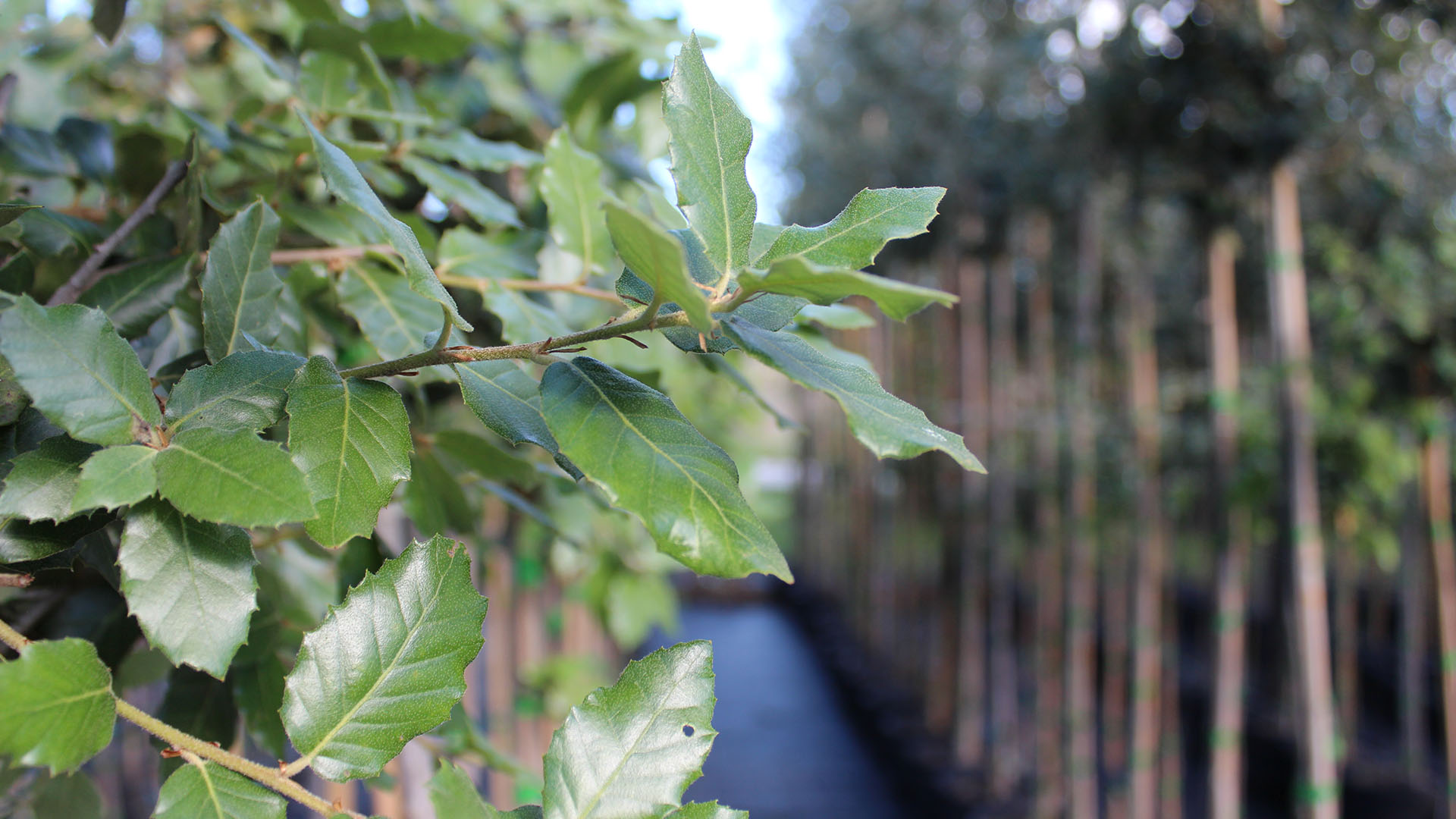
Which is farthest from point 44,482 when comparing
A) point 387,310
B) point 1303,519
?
point 1303,519

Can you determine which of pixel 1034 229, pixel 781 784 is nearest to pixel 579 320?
pixel 1034 229

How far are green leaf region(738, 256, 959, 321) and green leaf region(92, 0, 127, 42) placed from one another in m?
0.56

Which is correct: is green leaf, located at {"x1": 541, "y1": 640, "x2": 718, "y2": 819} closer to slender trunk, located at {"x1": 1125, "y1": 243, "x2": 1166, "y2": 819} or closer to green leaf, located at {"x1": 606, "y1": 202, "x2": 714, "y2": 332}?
green leaf, located at {"x1": 606, "y1": 202, "x2": 714, "y2": 332}

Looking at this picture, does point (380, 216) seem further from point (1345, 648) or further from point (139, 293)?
point (1345, 648)

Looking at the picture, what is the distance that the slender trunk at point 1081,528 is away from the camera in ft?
9.66

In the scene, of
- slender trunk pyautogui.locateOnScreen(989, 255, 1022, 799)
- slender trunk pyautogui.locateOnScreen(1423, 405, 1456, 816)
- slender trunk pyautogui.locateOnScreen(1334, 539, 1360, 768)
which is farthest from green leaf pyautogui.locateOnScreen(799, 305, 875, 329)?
slender trunk pyautogui.locateOnScreen(1334, 539, 1360, 768)

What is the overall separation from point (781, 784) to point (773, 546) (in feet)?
13.1

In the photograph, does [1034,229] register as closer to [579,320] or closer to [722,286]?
[579,320]

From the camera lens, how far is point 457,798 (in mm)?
327

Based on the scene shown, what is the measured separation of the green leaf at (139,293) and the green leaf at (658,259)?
30 centimetres

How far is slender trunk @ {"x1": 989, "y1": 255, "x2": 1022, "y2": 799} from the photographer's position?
11.9 ft

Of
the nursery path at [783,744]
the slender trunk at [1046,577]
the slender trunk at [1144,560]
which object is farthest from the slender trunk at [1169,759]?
the nursery path at [783,744]

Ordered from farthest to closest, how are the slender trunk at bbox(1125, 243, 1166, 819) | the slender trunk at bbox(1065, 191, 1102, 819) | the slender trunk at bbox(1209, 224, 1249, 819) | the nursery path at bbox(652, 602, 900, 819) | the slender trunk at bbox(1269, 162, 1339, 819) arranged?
the nursery path at bbox(652, 602, 900, 819)
the slender trunk at bbox(1065, 191, 1102, 819)
the slender trunk at bbox(1125, 243, 1166, 819)
the slender trunk at bbox(1209, 224, 1249, 819)
the slender trunk at bbox(1269, 162, 1339, 819)

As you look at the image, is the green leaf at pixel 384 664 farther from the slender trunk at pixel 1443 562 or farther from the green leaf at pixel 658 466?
the slender trunk at pixel 1443 562
